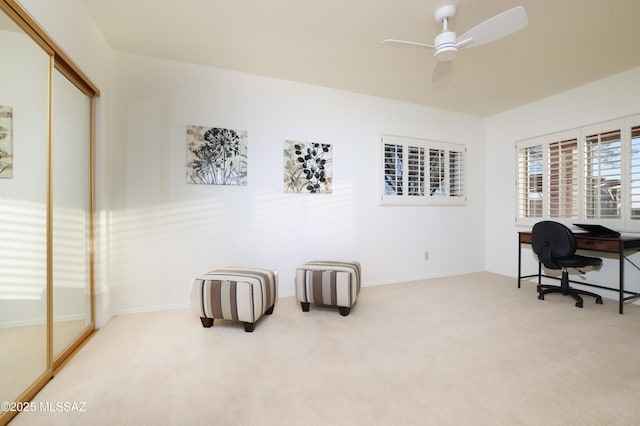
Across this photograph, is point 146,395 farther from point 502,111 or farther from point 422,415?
point 502,111

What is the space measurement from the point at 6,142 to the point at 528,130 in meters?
5.46

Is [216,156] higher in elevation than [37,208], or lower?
higher

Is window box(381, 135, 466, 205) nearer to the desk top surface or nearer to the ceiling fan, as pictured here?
the desk top surface

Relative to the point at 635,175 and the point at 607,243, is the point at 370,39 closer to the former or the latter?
the point at 607,243

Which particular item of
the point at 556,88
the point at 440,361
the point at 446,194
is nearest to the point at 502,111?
the point at 556,88

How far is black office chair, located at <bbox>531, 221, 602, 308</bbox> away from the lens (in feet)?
10.1

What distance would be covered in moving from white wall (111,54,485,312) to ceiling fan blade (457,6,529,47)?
1.88 meters

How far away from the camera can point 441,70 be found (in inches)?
120

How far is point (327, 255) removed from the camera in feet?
12.0

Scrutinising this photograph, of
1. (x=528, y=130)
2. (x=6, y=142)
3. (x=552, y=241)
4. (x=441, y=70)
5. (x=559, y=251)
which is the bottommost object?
(x=559, y=251)

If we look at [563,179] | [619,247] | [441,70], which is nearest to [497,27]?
[441,70]

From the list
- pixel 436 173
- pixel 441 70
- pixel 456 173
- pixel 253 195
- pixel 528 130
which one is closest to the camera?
pixel 441 70

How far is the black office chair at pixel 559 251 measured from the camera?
306 cm

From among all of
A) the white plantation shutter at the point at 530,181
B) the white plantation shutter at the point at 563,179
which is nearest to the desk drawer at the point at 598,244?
the white plantation shutter at the point at 563,179
